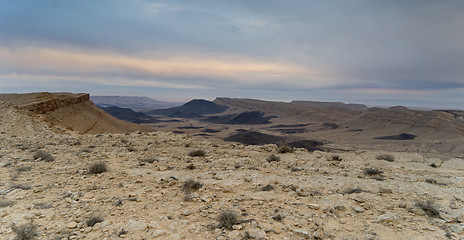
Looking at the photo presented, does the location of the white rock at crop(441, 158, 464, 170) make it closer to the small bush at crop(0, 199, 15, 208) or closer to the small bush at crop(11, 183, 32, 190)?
the small bush at crop(0, 199, 15, 208)

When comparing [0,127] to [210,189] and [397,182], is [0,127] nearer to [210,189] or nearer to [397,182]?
[210,189]

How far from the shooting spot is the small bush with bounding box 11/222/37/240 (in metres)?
3.84

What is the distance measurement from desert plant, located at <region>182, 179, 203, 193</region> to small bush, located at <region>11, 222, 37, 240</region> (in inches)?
119

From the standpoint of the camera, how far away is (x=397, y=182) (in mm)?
6656

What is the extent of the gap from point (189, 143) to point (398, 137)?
6641cm

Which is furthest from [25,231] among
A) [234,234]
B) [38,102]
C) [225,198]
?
[38,102]

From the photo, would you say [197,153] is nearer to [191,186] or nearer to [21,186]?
[191,186]

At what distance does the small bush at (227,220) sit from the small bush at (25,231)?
3222 mm

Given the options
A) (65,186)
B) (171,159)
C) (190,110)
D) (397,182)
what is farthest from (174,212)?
(190,110)

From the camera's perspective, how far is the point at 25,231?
155 inches

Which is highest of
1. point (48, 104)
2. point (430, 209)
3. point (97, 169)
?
point (48, 104)

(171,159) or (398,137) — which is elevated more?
(171,159)

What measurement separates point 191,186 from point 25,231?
3311mm

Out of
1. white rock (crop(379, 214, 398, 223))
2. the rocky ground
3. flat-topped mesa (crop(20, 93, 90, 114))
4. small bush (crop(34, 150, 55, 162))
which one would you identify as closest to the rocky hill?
flat-topped mesa (crop(20, 93, 90, 114))
